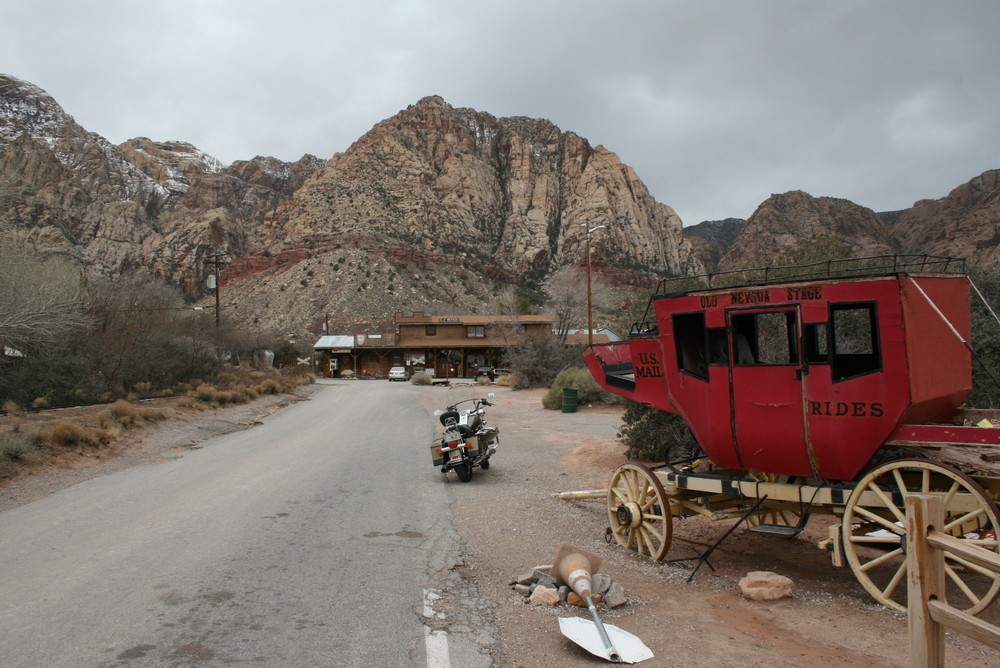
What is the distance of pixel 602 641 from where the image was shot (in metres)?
4.17

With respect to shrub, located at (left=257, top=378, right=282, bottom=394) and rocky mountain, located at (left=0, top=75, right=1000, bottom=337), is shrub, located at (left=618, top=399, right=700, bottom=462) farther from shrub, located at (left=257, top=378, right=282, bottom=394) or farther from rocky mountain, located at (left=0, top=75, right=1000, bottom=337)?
rocky mountain, located at (left=0, top=75, right=1000, bottom=337)

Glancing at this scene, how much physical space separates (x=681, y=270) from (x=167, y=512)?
125 meters

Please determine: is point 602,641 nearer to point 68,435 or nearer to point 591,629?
point 591,629

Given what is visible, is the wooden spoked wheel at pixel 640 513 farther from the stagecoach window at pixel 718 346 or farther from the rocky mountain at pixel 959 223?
the rocky mountain at pixel 959 223

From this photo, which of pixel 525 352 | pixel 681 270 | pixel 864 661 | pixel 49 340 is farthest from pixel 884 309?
pixel 681 270

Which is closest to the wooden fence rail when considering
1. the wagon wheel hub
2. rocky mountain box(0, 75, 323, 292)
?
the wagon wheel hub

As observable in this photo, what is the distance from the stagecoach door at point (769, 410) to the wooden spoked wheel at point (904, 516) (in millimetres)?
541

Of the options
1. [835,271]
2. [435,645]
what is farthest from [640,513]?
[835,271]

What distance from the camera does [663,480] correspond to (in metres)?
6.20

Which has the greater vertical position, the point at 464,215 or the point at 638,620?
the point at 464,215

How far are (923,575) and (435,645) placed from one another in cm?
303

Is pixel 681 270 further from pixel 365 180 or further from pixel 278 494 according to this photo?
pixel 278 494

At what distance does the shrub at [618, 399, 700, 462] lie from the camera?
11023 millimetres

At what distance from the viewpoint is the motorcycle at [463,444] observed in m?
10.7
